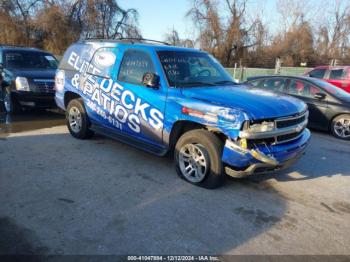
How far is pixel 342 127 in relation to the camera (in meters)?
8.23

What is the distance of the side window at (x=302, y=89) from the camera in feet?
28.8

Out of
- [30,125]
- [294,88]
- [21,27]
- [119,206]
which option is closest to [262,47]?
[21,27]

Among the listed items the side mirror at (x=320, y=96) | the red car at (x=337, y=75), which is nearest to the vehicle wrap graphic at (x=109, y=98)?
the side mirror at (x=320, y=96)

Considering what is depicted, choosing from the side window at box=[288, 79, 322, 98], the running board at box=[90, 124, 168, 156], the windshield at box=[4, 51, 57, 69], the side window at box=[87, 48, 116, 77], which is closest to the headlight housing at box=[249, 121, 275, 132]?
the running board at box=[90, 124, 168, 156]

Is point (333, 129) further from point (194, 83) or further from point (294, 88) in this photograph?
point (194, 83)

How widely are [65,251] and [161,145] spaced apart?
2.26 m

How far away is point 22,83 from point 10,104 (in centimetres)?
99

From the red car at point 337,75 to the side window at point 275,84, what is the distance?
4638mm

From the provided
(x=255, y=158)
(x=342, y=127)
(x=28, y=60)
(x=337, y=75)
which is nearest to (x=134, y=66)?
(x=255, y=158)

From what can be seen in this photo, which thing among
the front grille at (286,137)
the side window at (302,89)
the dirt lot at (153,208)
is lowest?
the dirt lot at (153,208)

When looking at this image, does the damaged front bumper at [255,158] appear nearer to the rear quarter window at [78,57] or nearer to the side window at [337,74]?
the rear quarter window at [78,57]

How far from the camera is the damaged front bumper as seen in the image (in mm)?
4176

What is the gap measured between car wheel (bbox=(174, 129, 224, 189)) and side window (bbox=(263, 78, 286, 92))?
553 centimetres

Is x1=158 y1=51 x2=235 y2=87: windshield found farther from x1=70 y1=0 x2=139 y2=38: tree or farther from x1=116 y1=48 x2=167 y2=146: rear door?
x1=70 y1=0 x2=139 y2=38: tree
